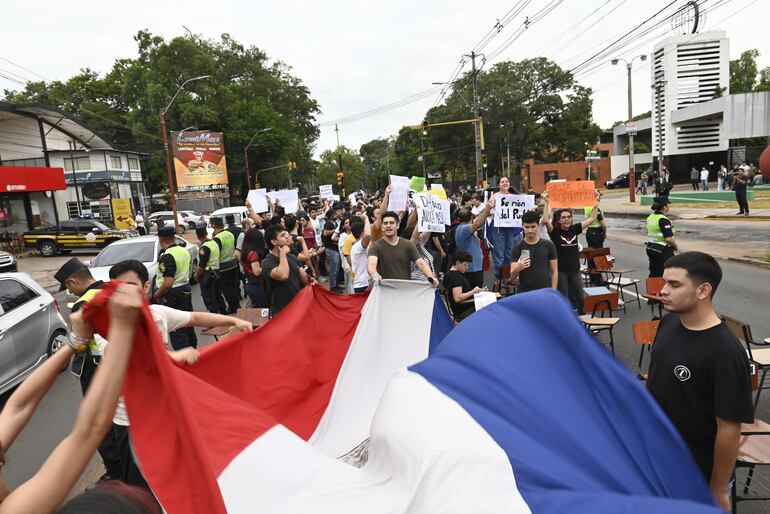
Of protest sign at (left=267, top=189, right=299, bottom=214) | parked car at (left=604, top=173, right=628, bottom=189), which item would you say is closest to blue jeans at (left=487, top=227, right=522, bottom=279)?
protest sign at (left=267, top=189, right=299, bottom=214)

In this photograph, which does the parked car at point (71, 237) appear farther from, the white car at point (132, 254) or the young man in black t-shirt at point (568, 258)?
the young man in black t-shirt at point (568, 258)

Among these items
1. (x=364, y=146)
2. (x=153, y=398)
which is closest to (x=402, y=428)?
(x=153, y=398)

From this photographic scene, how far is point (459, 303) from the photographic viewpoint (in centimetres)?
696

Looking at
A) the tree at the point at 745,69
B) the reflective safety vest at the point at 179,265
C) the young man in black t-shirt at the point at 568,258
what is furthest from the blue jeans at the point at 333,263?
the tree at the point at 745,69

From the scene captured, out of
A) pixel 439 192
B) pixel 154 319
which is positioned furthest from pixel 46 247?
pixel 154 319

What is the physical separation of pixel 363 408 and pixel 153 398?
2714mm

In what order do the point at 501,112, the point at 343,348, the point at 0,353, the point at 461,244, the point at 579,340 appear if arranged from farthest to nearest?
1. the point at 501,112
2. the point at 461,244
3. the point at 0,353
4. the point at 343,348
5. the point at 579,340

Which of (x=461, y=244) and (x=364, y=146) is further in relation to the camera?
(x=364, y=146)

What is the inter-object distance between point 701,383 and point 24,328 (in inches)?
313

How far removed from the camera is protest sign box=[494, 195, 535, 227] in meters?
9.30

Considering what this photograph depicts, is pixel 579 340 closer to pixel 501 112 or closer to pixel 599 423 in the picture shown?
pixel 599 423

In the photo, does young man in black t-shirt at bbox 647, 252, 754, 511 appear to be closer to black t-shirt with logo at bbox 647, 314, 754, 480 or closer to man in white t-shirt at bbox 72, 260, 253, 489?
black t-shirt with logo at bbox 647, 314, 754, 480

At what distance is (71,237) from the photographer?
2739 cm

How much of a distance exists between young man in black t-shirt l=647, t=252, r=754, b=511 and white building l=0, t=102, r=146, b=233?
33363 millimetres
